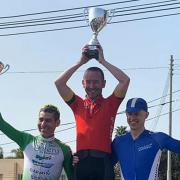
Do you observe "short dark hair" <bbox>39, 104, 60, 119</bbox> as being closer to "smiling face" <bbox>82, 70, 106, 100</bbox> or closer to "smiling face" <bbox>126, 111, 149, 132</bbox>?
"smiling face" <bbox>82, 70, 106, 100</bbox>

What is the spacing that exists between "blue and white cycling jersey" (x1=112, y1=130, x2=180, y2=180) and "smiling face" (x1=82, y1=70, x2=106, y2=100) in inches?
26.0

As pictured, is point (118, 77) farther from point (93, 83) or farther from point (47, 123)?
point (47, 123)

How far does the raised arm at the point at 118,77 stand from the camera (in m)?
6.55

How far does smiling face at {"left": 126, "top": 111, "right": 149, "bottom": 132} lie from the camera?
20.6ft

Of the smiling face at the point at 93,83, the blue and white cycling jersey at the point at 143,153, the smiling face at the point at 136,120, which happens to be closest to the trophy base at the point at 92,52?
the smiling face at the point at 93,83

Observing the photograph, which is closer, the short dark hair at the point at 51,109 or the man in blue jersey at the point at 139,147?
the man in blue jersey at the point at 139,147

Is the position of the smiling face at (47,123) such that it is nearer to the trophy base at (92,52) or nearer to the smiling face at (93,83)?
the smiling face at (93,83)

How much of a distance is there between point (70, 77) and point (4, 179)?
4507 cm

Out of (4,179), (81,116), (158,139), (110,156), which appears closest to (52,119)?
(81,116)

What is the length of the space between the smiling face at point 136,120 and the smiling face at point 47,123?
847mm

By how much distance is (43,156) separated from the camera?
638 cm

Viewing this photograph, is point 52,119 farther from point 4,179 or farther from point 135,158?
point 4,179

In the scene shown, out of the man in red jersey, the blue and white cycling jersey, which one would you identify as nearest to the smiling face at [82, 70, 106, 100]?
the man in red jersey

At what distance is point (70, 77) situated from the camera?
22.0 feet
